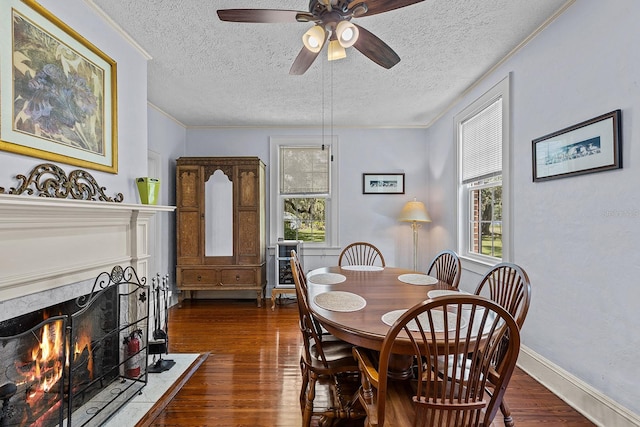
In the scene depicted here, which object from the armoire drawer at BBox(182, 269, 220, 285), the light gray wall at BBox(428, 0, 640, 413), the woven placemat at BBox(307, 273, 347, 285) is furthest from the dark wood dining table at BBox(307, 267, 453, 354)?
the armoire drawer at BBox(182, 269, 220, 285)

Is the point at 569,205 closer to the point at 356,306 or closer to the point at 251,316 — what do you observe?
the point at 356,306

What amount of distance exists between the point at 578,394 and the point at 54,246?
316 centimetres

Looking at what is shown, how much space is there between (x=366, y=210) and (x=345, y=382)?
301 cm

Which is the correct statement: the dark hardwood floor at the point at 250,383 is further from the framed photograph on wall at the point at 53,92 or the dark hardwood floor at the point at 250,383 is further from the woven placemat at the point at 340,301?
the framed photograph on wall at the point at 53,92

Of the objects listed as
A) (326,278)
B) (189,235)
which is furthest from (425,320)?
(189,235)

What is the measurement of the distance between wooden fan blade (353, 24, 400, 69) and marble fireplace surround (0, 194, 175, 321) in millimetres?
1785

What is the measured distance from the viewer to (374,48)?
74.7 inches

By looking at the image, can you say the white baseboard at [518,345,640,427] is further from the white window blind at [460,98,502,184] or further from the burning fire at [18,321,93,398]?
the burning fire at [18,321,93,398]

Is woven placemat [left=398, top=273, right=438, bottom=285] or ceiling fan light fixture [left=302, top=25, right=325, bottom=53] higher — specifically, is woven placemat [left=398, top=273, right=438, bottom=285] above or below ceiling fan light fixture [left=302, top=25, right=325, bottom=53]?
below

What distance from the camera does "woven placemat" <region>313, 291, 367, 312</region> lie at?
5.59ft

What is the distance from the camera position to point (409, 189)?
15.2 feet

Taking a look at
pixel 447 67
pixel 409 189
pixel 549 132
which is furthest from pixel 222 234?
pixel 549 132

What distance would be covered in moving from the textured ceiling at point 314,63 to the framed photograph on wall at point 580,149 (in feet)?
2.76

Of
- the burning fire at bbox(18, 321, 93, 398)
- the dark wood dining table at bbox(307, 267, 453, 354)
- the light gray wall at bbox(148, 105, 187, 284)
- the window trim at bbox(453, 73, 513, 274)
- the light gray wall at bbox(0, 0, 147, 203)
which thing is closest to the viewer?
the dark wood dining table at bbox(307, 267, 453, 354)
